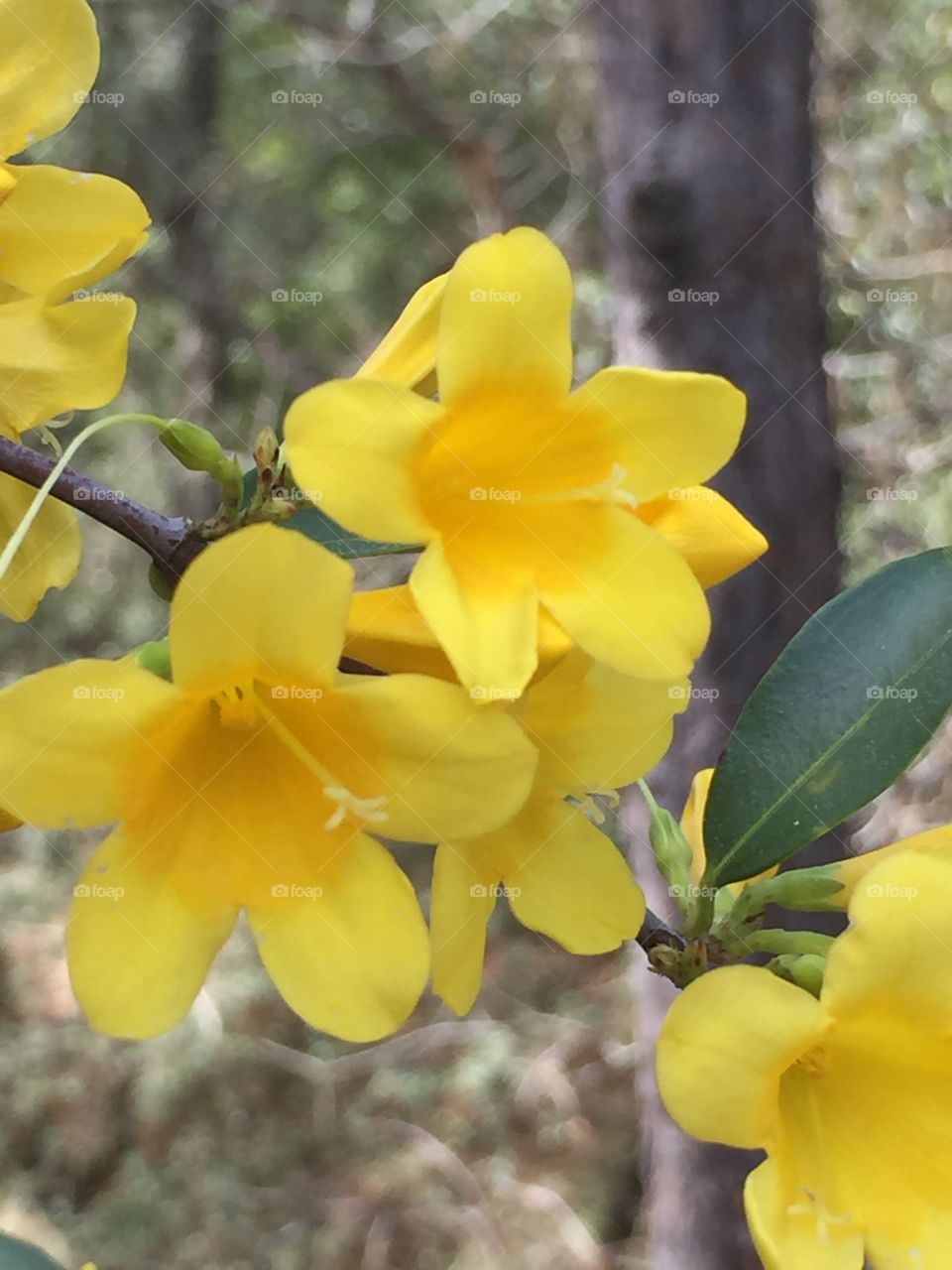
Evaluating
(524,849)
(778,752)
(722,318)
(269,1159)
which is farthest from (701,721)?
(269,1159)

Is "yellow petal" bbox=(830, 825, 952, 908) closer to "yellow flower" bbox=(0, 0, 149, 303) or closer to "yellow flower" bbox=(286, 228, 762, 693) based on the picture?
"yellow flower" bbox=(286, 228, 762, 693)

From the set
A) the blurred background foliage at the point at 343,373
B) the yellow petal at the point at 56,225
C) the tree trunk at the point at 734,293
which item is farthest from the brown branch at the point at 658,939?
the blurred background foliage at the point at 343,373

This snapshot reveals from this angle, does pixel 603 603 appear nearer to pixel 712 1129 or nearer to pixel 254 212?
pixel 712 1129

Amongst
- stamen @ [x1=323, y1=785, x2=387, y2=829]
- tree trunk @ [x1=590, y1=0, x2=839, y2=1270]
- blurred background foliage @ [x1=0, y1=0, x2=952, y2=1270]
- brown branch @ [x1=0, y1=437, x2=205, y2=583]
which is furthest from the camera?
blurred background foliage @ [x1=0, y1=0, x2=952, y2=1270]

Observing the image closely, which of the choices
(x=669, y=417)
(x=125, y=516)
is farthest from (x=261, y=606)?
(x=669, y=417)

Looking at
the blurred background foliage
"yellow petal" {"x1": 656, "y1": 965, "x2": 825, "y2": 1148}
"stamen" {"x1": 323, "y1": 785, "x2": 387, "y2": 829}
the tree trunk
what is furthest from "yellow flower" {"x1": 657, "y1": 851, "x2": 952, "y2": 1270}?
the blurred background foliage

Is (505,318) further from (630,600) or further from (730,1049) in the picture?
(730,1049)

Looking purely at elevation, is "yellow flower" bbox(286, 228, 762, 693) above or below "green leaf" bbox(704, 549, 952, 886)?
above

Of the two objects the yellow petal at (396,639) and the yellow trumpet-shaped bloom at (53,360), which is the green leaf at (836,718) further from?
the yellow trumpet-shaped bloom at (53,360)
